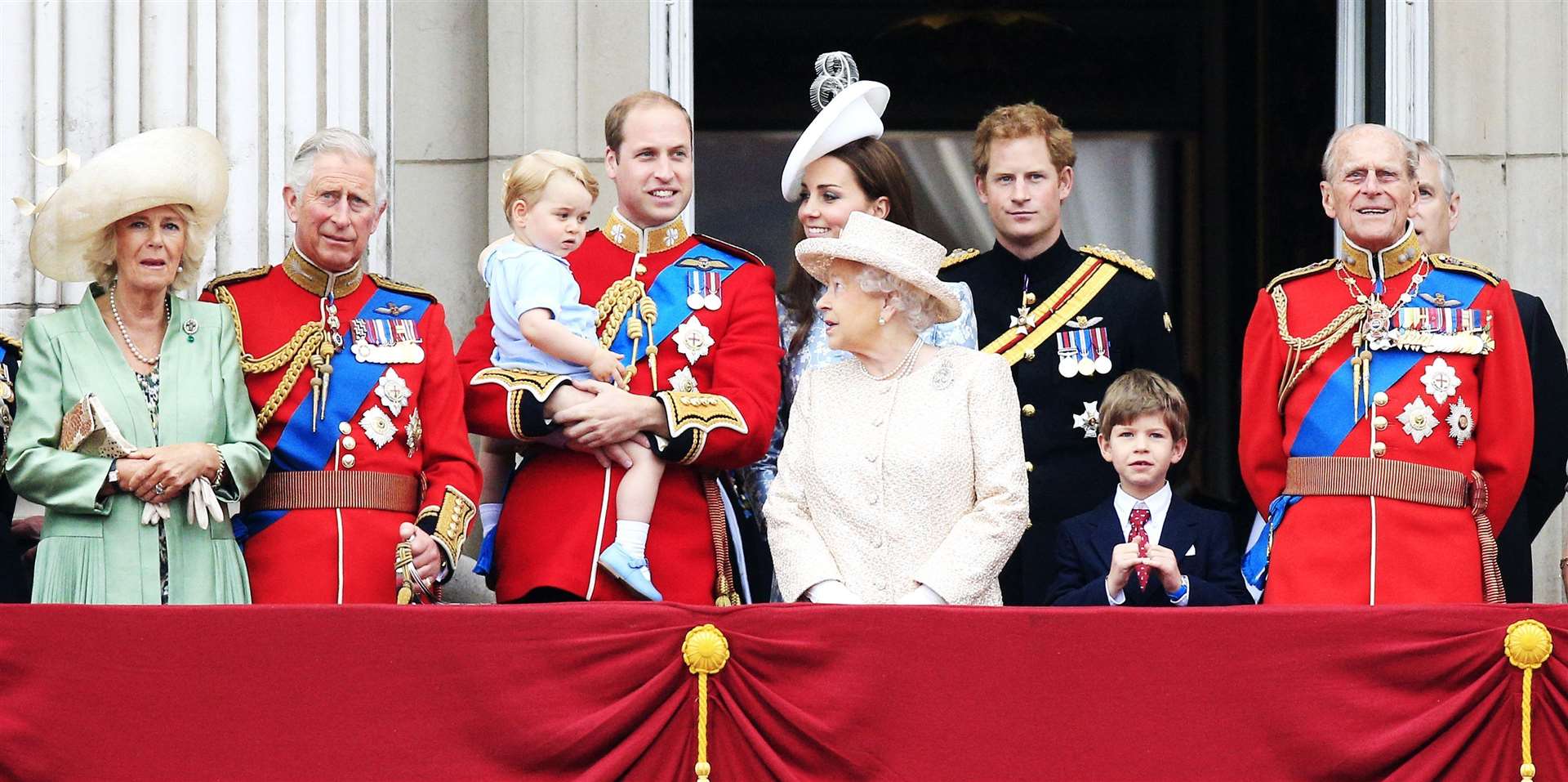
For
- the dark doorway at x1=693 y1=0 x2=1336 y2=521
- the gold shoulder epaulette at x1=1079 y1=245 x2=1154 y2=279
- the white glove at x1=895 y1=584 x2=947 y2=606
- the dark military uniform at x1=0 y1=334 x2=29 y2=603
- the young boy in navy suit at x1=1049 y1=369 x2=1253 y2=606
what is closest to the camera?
the white glove at x1=895 y1=584 x2=947 y2=606

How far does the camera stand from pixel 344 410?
5.34 meters

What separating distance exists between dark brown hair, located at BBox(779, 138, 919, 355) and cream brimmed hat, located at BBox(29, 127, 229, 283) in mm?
1378

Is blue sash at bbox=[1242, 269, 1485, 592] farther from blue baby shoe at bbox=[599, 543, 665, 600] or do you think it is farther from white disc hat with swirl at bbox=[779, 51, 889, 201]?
blue baby shoe at bbox=[599, 543, 665, 600]

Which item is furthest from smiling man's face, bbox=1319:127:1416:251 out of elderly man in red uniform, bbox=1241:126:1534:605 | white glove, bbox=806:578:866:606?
white glove, bbox=806:578:866:606

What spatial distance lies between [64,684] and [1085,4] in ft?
23.3

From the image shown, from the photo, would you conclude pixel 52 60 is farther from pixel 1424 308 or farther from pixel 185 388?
pixel 1424 308

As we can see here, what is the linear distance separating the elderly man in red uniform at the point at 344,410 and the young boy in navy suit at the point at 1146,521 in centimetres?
136

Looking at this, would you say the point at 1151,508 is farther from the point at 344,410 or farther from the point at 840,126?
the point at 344,410

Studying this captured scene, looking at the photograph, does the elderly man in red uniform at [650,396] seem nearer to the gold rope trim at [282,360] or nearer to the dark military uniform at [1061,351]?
the gold rope trim at [282,360]

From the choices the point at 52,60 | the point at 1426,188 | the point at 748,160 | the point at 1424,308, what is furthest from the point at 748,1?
the point at 1424,308

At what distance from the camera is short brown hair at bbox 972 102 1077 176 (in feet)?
19.2

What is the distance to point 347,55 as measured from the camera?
7148 mm

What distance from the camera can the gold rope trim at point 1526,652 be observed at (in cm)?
454

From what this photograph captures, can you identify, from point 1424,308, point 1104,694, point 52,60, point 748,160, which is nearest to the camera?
point 1104,694
